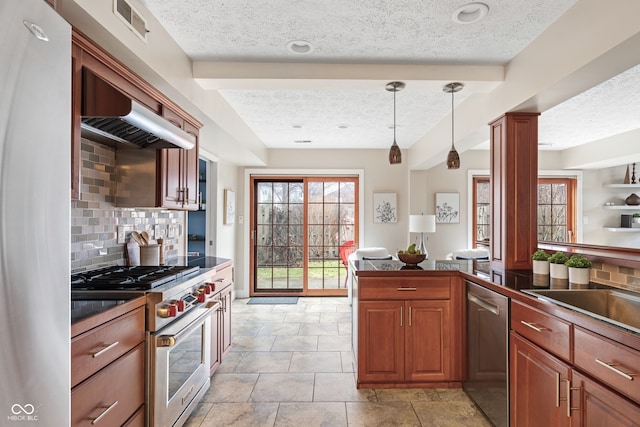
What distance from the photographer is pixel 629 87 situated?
3283 mm

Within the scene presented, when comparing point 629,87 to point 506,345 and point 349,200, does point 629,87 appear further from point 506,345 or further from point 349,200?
point 349,200

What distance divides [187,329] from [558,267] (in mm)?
2386

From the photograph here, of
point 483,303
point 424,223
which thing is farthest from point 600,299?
point 424,223

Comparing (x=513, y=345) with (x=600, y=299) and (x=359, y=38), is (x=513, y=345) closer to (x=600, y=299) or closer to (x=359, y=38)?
(x=600, y=299)

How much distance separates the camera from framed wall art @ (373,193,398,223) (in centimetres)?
604

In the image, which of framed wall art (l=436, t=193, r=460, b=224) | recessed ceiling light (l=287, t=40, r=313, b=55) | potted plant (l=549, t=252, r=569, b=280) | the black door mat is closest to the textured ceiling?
recessed ceiling light (l=287, t=40, r=313, b=55)

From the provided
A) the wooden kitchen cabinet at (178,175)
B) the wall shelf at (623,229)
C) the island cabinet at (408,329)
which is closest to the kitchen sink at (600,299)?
the island cabinet at (408,329)

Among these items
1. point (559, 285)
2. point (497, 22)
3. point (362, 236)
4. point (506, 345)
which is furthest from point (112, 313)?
point (362, 236)

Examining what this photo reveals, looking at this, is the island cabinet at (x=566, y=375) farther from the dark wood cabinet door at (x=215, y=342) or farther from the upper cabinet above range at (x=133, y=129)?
the upper cabinet above range at (x=133, y=129)

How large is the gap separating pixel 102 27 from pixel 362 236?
16.0ft

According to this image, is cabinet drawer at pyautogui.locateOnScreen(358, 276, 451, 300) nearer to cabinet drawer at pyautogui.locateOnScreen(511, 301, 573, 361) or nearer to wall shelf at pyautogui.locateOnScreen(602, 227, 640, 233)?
cabinet drawer at pyautogui.locateOnScreen(511, 301, 573, 361)

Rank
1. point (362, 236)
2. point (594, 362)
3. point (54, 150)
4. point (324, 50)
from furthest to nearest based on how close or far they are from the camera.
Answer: point (362, 236) < point (324, 50) < point (594, 362) < point (54, 150)

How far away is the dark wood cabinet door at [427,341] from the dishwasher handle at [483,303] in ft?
0.64

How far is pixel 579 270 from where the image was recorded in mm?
2166
